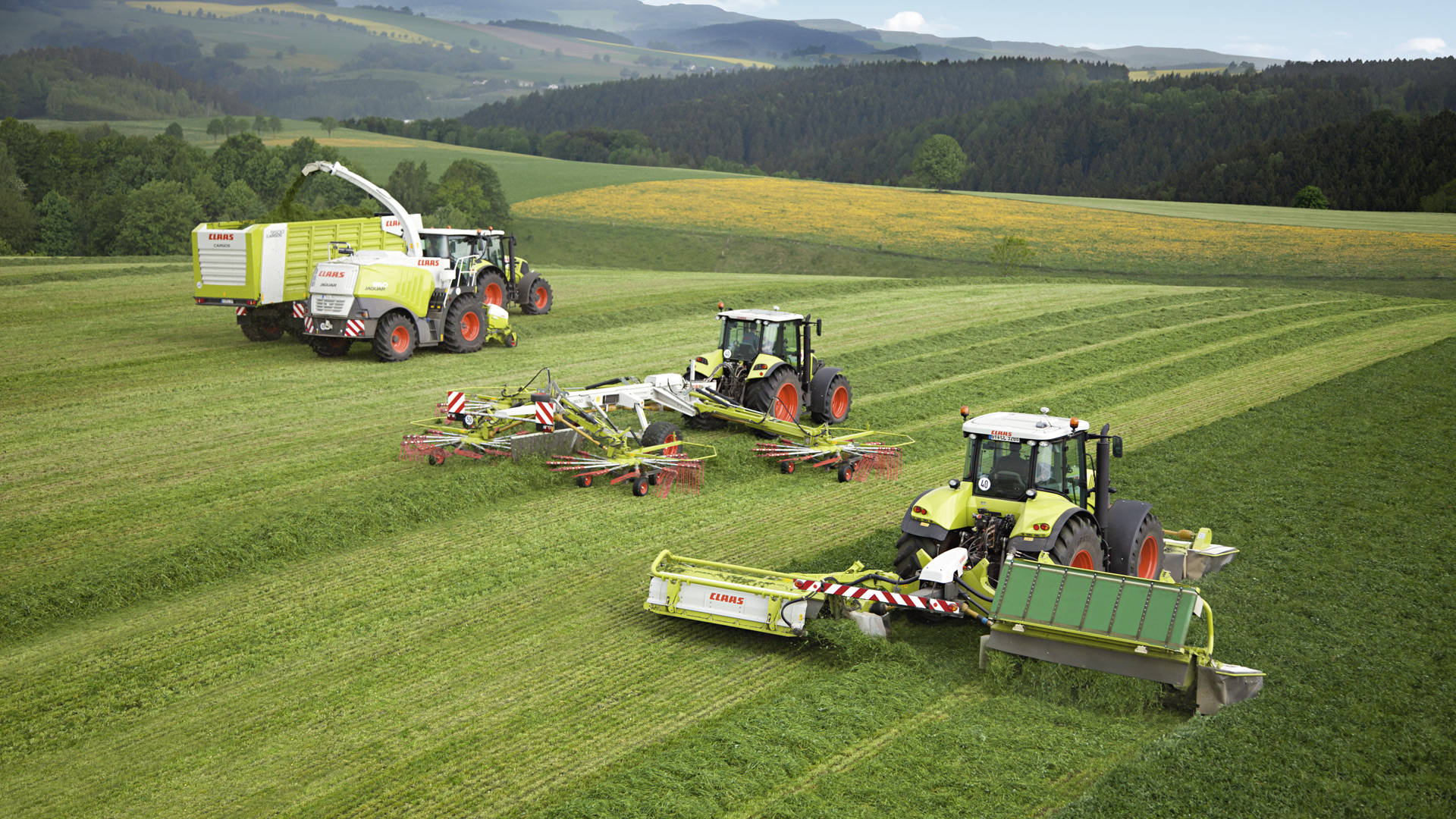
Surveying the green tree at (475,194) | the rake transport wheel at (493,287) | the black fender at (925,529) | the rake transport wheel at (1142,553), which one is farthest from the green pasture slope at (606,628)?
the green tree at (475,194)

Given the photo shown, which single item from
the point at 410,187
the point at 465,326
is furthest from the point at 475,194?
the point at 465,326

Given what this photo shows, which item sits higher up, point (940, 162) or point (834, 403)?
point (940, 162)

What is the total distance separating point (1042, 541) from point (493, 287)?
19334 millimetres

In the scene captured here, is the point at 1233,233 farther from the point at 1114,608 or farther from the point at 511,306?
the point at 1114,608

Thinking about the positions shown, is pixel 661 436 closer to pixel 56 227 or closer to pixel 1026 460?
pixel 1026 460

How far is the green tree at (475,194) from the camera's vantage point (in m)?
61.4

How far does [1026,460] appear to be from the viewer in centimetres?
968

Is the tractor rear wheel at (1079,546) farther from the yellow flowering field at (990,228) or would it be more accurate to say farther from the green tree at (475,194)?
the green tree at (475,194)

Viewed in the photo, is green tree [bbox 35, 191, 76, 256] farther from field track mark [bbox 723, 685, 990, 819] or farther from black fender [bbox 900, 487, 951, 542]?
field track mark [bbox 723, 685, 990, 819]

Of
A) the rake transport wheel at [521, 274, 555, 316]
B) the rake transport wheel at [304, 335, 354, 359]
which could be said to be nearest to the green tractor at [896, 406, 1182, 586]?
the rake transport wheel at [304, 335, 354, 359]

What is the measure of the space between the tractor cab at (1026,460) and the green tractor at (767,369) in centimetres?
602

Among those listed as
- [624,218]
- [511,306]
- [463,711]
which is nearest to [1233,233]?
[624,218]

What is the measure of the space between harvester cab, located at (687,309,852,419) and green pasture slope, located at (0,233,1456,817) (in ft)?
2.57

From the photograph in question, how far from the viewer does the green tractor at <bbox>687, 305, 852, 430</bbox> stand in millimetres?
15773
